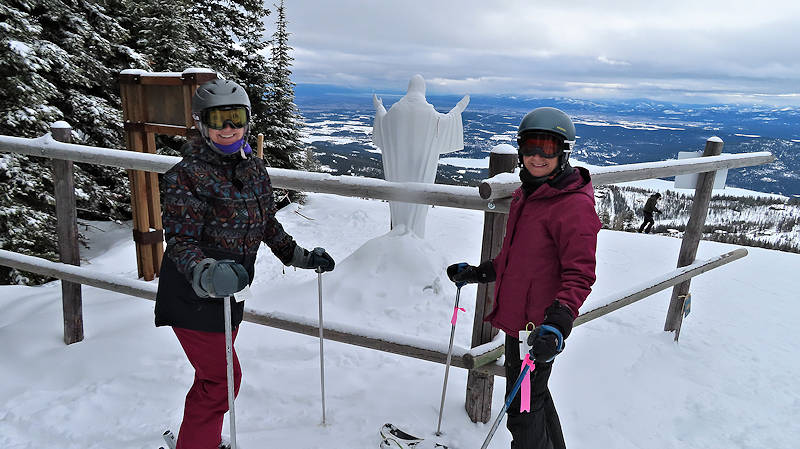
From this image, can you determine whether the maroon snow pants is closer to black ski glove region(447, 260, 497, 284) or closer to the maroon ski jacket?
black ski glove region(447, 260, 497, 284)

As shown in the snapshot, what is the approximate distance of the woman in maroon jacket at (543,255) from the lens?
1.85m

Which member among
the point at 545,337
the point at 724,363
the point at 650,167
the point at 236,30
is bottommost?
the point at 724,363

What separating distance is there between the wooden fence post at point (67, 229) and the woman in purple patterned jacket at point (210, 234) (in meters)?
2.20

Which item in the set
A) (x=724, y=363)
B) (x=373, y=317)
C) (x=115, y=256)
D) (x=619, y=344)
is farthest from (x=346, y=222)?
(x=724, y=363)

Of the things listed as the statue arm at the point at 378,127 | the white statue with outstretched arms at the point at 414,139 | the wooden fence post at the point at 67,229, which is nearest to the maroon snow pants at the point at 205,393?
the wooden fence post at the point at 67,229

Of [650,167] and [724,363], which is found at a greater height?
[650,167]

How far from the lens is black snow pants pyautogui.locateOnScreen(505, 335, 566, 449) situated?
7.29 feet

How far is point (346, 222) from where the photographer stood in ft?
35.3

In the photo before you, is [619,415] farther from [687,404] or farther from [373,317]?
[373,317]

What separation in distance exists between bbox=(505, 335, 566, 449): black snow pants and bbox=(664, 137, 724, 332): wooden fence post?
308 centimetres

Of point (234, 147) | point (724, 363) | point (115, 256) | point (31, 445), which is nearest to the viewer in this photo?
point (234, 147)

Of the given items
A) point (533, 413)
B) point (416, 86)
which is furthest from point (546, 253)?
point (416, 86)

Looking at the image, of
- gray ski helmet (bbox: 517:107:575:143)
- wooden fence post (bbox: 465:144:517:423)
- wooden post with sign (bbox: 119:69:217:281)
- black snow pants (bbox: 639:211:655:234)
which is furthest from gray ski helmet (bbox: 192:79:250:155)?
black snow pants (bbox: 639:211:655:234)

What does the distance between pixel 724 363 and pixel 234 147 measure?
15.4 feet
